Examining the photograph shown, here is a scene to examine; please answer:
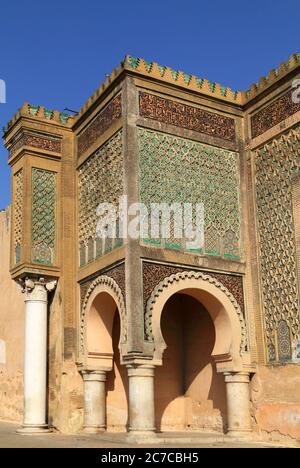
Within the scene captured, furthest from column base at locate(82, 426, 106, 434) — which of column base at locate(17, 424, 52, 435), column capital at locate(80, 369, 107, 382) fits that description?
column capital at locate(80, 369, 107, 382)

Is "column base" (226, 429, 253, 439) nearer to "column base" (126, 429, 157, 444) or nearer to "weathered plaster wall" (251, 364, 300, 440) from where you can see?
"weathered plaster wall" (251, 364, 300, 440)

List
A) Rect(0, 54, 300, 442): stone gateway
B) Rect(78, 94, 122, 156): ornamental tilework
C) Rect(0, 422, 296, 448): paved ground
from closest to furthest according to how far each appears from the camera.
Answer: Rect(0, 422, 296, 448): paved ground
Rect(0, 54, 300, 442): stone gateway
Rect(78, 94, 122, 156): ornamental tilework

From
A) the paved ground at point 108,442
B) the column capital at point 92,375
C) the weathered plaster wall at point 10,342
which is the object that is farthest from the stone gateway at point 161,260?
the weathered plaster wall at point 10,342

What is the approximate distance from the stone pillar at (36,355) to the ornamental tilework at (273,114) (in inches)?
173

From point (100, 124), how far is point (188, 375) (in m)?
4.78

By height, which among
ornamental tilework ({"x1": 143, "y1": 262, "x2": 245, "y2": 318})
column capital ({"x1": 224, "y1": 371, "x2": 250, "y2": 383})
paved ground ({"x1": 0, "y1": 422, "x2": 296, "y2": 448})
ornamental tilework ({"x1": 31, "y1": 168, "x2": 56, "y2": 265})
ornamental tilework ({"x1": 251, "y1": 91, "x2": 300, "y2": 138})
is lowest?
paved ground ({"x1": 0, "y1": 422, "x2": 296, "y2": 448})

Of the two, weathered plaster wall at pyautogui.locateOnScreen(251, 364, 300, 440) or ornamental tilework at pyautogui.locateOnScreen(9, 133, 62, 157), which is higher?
ornamental tilework at pyautogui.locateOnScreen(9, 133, 62, 157)

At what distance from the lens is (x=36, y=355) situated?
11641mm

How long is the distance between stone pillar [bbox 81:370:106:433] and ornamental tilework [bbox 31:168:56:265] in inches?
82.7

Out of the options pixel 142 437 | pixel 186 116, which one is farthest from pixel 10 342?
pixel 186 116

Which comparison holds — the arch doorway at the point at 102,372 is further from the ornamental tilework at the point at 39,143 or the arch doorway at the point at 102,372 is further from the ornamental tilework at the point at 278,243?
the ornamental tilework at the point at 39,143

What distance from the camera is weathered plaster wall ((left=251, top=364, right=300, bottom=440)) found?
10055mm

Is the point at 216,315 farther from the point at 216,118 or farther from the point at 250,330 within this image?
the point at 216,118

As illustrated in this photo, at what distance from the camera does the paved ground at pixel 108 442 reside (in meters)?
9.34
